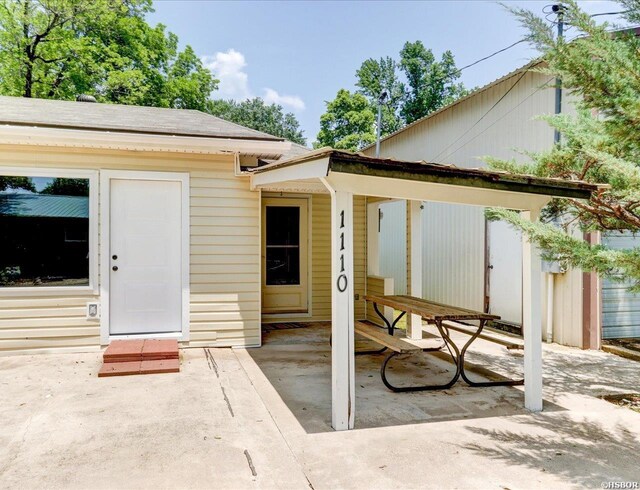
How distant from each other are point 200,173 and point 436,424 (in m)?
4.31

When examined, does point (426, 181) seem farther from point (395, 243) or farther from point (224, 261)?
point (395, 243)

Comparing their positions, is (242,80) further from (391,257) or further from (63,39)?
(391,257)

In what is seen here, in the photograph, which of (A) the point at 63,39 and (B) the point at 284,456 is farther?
(A) the point at 63,39

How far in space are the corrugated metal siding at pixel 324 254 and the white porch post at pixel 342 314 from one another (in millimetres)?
4840

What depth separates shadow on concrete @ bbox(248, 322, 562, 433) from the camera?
12.5 ft

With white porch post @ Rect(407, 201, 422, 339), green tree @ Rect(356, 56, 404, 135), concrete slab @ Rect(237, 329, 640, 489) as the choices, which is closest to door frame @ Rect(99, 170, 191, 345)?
concrete slab @ Rect(237, 329, 640, 489)

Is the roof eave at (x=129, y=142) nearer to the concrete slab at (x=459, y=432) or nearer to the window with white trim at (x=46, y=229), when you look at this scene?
the window with white trim at (x=46, y=229)

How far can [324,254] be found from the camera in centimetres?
841

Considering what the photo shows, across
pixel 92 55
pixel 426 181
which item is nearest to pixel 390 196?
pixel 426 181

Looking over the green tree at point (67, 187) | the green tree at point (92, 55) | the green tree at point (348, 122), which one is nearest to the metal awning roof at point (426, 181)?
the green tree at point (67, 187)

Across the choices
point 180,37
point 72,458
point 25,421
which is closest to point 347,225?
point 72,458

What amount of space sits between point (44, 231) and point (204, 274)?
2035 millimetres

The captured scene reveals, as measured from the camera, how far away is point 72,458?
9.72 ft

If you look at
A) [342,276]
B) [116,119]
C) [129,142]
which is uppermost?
[116,119]
